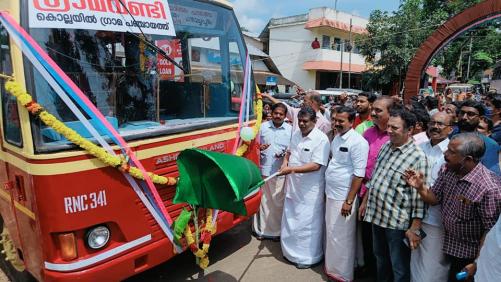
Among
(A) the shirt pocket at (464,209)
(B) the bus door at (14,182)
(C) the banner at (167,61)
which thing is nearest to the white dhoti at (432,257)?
(A) the shirt pocket at (464,209)

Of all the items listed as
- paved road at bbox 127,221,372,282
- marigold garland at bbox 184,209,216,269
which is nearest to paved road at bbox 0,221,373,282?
paved road at bbox 127,221,372,282

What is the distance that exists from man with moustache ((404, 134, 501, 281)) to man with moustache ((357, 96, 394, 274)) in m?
0.69

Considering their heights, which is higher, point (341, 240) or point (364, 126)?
point (364, 126)

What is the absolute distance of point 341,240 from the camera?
337 cm

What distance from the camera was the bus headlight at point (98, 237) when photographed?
2.39 meters

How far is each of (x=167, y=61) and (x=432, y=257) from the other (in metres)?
2.79

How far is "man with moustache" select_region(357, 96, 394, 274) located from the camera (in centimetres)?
332

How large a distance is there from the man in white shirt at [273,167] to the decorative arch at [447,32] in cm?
761

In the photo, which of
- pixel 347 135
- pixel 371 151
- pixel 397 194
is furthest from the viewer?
pixel 371 151

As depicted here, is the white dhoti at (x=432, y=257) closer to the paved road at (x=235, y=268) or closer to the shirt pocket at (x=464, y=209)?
the shirt pocket at (x=464, y=209)

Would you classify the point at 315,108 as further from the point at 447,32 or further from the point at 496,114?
the point at 447,32

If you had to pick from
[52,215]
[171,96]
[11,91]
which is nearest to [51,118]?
[11,91]

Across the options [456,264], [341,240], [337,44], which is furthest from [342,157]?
[337,44]

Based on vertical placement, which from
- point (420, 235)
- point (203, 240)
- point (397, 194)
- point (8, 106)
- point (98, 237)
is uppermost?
point (8, 106)
